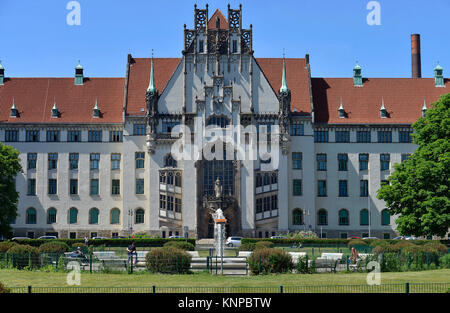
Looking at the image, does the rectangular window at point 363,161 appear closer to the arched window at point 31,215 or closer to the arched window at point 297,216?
the arched window at point 297,216

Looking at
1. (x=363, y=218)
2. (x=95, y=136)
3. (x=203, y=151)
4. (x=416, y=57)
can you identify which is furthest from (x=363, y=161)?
(x=95, y=136)

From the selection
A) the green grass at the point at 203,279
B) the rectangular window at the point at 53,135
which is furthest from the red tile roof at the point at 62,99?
the green grass at the point at 203,279

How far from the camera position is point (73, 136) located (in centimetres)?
8431

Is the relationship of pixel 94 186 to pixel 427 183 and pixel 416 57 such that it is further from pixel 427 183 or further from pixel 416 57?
pixel 416 57

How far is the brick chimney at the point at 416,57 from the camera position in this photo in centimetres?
9350

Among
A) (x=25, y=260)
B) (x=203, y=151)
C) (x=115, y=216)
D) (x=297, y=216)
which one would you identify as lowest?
(x=25, y=260)

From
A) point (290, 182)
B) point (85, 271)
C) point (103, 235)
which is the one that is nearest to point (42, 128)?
point (103, 235)

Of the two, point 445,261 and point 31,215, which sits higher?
point 31,215

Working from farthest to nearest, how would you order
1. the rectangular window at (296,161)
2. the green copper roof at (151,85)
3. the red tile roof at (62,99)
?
the red tile roof at (62,99)
the rectangular window at (296,161)
the green copper roof at (151,85)

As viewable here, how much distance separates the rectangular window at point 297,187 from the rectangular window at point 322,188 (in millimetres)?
2654

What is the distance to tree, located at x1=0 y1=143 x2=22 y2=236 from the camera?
68812mm

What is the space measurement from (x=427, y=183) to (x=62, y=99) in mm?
46790

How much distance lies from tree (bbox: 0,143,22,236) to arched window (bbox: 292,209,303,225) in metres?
31.9

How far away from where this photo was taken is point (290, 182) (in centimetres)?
8369
